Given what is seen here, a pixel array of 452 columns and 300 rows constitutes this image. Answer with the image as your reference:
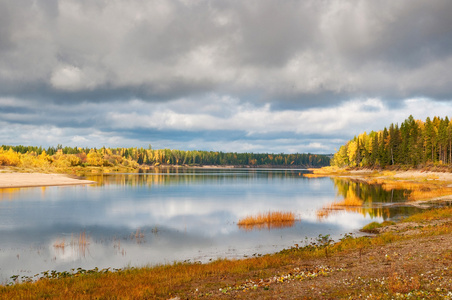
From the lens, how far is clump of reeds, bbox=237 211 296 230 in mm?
37622

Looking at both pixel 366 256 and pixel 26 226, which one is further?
pixel 26 226

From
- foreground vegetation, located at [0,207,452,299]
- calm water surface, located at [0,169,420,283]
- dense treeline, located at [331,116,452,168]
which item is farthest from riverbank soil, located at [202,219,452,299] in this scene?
dense treeline, located at [331,116,452,168]

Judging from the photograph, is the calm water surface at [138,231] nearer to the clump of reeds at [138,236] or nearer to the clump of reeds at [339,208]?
the clump of reeds at [138,236]

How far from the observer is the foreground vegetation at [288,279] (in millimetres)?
12984

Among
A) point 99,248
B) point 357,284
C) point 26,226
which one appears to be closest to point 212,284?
point 357,284

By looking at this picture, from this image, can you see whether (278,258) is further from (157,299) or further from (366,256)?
(157,299)

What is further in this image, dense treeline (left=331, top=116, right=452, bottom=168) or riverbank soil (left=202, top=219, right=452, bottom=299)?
dense treeline (left=331, top=116, right=452, bottom=168)

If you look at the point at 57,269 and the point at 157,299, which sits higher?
the point at 157,299

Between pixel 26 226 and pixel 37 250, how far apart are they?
1152 centimetres

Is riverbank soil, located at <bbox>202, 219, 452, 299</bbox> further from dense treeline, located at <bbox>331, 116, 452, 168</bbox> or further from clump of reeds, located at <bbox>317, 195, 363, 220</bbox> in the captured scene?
dense treeline, located at <bbox>331, 116, 452, 168</bbox>

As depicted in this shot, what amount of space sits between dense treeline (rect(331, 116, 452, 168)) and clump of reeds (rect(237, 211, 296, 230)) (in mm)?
100125

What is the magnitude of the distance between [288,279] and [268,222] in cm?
2447

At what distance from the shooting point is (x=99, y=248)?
27391 mm

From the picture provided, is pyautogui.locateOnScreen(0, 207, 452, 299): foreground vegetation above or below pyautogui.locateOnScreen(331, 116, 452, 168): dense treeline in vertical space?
below
